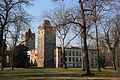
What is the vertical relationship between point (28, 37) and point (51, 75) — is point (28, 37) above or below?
above

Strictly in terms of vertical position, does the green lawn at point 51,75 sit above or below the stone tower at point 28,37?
below

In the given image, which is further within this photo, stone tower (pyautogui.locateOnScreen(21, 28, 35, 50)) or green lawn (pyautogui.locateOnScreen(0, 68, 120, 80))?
stone tower (pyautogui.locateOnScreen(21, 28, 35, 50))

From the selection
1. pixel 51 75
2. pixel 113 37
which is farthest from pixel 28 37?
pixel 51 75

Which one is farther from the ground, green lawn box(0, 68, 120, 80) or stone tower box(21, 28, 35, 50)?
stone tower box(21, 28, 35, 50)

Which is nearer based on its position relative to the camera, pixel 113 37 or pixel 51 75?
pixel 51 75

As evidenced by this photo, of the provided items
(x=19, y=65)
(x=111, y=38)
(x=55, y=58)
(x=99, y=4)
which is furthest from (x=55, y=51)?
(x=99, y=4)

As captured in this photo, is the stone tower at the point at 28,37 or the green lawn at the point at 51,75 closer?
the green lawn at the point at 51,75

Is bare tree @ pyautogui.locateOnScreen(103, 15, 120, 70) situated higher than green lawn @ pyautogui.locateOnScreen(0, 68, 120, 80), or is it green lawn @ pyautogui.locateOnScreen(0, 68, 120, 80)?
bare tree @ pyautogui.locateOnScreen(103, 15, 120, 70)

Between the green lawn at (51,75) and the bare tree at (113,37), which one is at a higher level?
the bare tree at (113,37)

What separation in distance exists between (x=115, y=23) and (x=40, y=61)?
69001mm

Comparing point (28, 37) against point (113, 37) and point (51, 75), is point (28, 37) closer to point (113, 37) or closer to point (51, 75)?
point (113, 37)

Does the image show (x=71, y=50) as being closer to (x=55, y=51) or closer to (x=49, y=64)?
(x=55, y=51)

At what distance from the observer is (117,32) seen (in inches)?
2084

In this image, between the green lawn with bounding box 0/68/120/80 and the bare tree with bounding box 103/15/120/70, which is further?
the bare tree with bounding box 103/15/120/70
